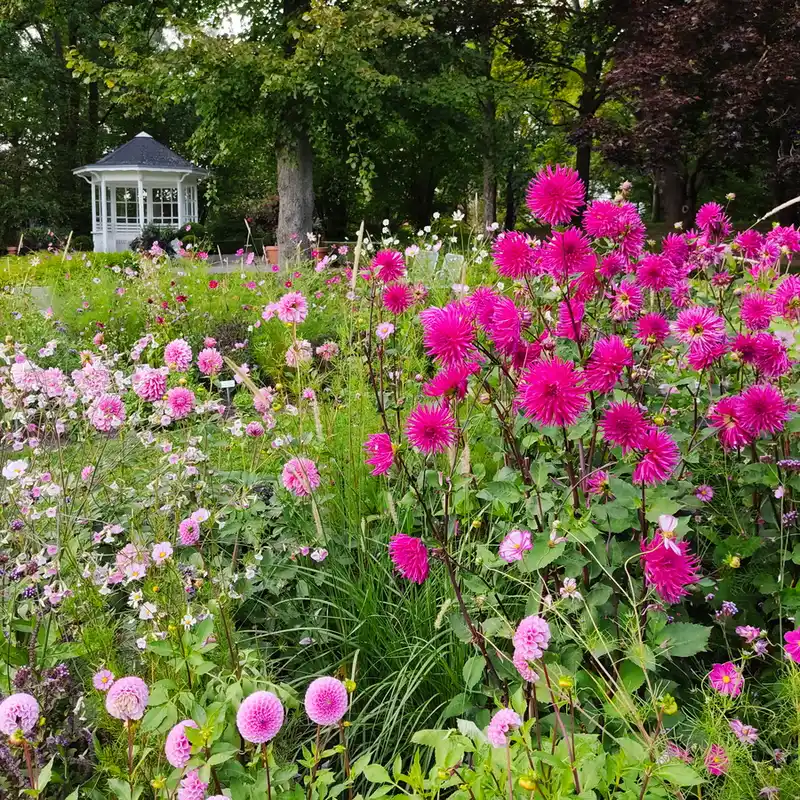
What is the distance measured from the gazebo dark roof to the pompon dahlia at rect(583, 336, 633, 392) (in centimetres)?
2465

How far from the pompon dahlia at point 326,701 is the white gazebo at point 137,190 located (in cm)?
2427

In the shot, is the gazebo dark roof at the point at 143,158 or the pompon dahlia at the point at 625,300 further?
the gazebo dark roof at the point at 143,158

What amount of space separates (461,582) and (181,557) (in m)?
0.80

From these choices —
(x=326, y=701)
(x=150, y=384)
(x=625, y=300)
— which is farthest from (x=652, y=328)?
(x=150, y=384)

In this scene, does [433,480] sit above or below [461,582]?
above

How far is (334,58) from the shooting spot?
11953 millimetres

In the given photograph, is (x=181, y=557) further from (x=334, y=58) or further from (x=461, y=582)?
(x=334, y=58)

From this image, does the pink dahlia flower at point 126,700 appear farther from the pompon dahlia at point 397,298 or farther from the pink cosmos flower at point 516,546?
the pompon dahlia at point 397,298

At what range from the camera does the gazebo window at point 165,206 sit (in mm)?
25672

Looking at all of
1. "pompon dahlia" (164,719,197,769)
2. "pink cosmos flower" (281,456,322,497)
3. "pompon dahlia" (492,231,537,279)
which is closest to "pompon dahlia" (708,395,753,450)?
"pompon dahlia" (492,231,537,279)

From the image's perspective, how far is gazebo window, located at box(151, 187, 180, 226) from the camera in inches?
1011

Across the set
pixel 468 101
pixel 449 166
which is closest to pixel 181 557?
pixel 468 101

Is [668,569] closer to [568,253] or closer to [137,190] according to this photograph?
[568,253]

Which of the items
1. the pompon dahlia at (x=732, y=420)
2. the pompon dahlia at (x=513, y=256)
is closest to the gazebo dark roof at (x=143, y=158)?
the pompon dahlia at (x=513, y=256)
